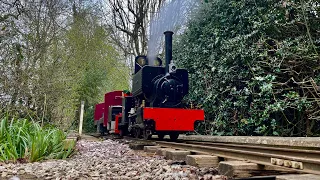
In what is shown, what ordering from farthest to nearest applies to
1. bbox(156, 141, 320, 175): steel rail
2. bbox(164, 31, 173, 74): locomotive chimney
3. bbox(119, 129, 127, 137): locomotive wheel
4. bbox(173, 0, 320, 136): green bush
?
bbox(119, 129, 127, 137): locomotive wheel < bbox(164, 31, 173, 74): locomotive chimney < bbox(173, 0, 320, 136): green bush < bbox(156, 141, 320, 175): steel rail

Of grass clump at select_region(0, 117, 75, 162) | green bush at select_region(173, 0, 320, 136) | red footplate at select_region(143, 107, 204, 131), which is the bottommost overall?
grass clump at select_region(0, 117, 75, 162)

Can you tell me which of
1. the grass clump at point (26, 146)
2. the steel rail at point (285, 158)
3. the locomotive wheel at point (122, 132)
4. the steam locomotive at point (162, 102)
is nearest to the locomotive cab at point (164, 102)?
the steam locomotive at point (162, 102)

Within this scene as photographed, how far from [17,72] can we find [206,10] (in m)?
5.41

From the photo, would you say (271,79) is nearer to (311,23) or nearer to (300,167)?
(311,23)

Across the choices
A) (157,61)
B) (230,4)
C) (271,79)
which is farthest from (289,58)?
(157,61)

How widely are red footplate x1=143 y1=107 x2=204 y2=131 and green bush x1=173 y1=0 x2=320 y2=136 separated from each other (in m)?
1.30

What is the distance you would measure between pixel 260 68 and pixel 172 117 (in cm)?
208

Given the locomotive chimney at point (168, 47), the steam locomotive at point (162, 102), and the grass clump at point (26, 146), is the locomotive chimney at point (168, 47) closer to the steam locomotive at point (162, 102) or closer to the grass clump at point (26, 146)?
the steam locomotive at point (162, 102)

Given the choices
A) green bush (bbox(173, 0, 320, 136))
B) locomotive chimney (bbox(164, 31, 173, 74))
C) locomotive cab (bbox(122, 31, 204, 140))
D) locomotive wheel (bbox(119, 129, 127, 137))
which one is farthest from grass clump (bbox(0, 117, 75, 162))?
locomotive wheel (bbox(119, 129, 127, 137))

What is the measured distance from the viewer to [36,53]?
7258 millimetres

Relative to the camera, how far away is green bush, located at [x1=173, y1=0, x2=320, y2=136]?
18.1ft

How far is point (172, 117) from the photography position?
6.11m

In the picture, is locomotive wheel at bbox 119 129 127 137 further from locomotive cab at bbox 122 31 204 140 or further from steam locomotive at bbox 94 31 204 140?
locomotive cab at bbox 122 31 204 140

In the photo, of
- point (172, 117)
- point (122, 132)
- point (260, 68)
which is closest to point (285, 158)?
point (172, 117)
